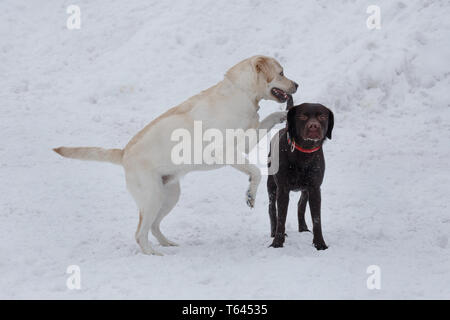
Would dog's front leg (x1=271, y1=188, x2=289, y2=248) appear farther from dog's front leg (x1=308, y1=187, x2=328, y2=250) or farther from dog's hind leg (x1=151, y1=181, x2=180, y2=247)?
dog's hind leg (x1=151, y1=181, x2=180, y2=247)

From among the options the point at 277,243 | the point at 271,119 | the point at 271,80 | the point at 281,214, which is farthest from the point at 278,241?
the point at 271,80

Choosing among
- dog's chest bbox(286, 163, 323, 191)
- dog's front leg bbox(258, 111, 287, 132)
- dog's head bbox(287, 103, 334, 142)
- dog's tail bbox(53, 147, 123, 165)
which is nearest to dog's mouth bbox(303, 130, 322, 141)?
dog's head bbox(287, 103, 334, 142)

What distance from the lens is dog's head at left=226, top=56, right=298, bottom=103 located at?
503 cm

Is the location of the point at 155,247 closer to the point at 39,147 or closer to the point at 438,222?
the point at 438,222

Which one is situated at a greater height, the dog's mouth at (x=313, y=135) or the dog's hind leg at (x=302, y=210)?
the dog's mouth at (x=313, y=135)

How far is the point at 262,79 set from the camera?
5027mm

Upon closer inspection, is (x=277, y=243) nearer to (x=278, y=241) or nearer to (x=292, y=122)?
(x=278, y=241)

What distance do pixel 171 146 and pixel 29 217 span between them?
190 centimetres

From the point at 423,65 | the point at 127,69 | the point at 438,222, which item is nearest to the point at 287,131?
the point at 438,222

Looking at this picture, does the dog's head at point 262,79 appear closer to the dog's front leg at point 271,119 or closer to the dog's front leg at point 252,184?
the dog's front leg at point 271,119

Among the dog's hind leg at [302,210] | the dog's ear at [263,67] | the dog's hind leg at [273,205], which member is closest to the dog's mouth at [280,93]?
the dog's ear at [263,67]

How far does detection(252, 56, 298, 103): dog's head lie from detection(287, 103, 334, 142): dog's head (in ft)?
1.10

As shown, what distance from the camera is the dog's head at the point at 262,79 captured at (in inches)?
198

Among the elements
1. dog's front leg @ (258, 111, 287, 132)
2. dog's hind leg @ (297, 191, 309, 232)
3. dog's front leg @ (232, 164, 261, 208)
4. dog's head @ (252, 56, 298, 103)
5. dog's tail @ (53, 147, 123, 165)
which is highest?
dog's head @ (252, 56, 298, 103)
